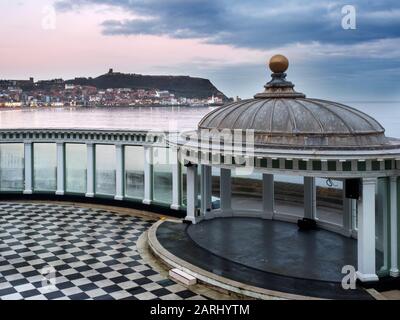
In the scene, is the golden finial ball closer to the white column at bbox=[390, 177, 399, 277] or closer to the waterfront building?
the waterfront building

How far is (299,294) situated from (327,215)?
8418 mm

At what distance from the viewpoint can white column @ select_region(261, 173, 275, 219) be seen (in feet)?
55.2

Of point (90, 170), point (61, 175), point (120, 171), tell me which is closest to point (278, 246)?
point (120, 171)

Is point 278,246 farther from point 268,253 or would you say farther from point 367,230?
point 367,230

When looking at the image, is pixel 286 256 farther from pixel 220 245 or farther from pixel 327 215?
pixel 327 215

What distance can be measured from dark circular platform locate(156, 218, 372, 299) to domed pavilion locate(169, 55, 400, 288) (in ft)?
2.17

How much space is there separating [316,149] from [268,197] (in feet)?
19.8

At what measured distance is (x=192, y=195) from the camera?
16.5 m

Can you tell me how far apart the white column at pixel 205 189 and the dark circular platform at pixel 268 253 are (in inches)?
24.5

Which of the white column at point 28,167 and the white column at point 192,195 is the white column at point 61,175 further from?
the white column at point 192,195

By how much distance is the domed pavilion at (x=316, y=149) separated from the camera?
428 inches

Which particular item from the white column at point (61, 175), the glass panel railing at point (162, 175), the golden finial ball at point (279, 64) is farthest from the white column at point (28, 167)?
the golden finial ball at point (279, 64)

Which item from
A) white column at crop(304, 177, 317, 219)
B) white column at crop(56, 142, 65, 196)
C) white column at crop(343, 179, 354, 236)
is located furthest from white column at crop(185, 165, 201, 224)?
white column at crop(56, 142, 65, 196)
